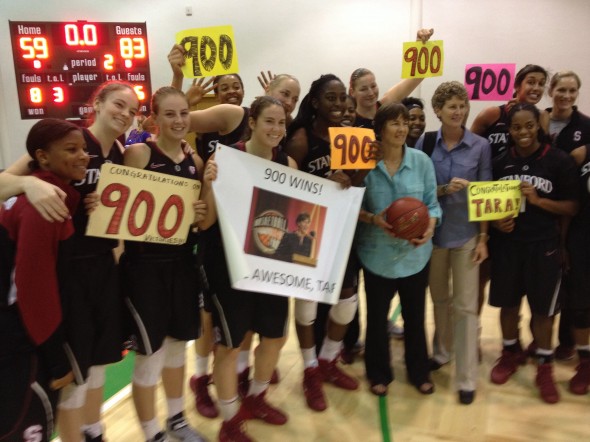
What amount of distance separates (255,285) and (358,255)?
30.7 inches

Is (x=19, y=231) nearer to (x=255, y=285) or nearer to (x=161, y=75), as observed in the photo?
(x=255, y=285)

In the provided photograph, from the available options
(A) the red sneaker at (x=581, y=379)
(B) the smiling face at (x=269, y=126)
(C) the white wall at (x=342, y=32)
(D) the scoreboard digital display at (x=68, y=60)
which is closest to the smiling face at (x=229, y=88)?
(B) the smiling face at (x=269, y=126)

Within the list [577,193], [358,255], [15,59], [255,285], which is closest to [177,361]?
[255,285]

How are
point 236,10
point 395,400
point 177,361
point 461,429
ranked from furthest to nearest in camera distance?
point 236,10, point 395,400, point 461,429, point 177,361

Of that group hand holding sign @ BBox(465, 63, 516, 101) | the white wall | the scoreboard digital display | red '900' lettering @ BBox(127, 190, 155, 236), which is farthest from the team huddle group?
the scoreboard digital display

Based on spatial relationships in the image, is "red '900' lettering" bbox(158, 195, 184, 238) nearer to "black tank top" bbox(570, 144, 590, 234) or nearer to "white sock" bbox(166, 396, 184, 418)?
"white sock" bbox(166, 396, 184, 418)

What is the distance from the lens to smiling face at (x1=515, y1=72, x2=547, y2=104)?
3068mm

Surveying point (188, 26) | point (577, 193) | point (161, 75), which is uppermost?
point (188, 26)

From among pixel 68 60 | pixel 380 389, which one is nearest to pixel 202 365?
pixel 380 389

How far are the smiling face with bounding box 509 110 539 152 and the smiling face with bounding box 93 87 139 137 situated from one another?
6.31 ft

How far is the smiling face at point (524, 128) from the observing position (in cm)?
255

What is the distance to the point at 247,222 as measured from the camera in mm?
2119

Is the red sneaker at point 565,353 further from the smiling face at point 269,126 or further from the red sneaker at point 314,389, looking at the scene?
the smiling face at point 269,126

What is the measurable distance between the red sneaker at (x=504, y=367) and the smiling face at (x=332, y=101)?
183 centimetres
